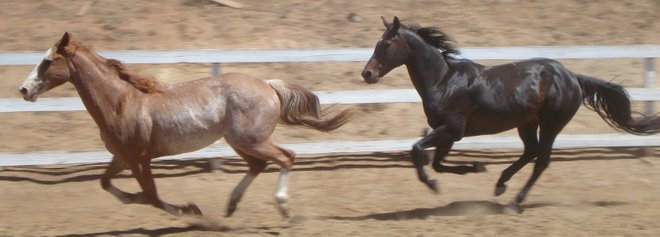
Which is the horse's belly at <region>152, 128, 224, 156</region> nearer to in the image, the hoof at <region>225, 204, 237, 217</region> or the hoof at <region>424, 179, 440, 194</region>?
the hoof at <region>225, 204, 237, 217</region>

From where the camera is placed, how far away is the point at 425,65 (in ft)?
22.1

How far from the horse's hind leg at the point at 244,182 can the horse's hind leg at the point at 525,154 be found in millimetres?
1938

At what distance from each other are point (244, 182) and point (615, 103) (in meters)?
3.17

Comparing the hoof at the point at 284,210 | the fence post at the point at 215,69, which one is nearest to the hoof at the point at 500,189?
the hoof at the point at 284,210

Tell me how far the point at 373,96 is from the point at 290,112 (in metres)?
1.91

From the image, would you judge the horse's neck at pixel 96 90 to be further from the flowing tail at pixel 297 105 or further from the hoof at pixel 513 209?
the hoof at pixel 513 209

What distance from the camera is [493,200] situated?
7.24m

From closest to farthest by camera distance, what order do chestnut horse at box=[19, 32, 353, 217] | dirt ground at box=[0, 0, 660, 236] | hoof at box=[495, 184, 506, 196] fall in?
chestnut horse at box=[19, 32, 353, 217], dirt ground at box=[0, 0, 660, 236], hoof at box=[495, 184, 506, 196]

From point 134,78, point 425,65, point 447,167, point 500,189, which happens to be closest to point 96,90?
point 134,78

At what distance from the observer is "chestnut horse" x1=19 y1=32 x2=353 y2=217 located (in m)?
5.96

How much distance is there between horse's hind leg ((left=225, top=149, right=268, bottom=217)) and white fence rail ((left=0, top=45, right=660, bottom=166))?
1.59m

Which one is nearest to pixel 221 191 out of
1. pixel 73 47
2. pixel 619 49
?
pixel 73 47

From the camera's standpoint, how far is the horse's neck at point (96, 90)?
19.6 feet

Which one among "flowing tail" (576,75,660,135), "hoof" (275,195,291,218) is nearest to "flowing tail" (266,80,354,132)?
"hoof" (275,195,291,218)
